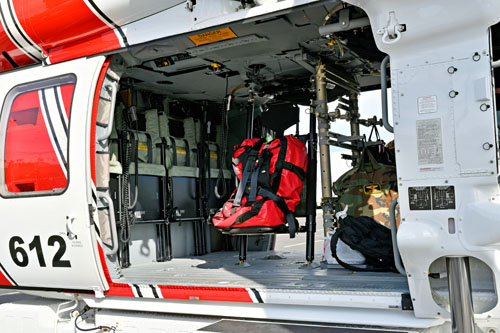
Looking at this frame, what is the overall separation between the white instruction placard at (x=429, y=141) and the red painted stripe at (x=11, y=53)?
2.94m

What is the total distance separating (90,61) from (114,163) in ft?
4.40

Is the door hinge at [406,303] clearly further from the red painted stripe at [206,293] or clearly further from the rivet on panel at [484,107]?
the rivet on panel at [484,107]

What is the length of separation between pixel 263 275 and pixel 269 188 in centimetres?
68

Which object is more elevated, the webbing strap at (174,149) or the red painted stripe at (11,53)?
the red painted stripe at (11,53)

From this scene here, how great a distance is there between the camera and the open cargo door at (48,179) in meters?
3.44

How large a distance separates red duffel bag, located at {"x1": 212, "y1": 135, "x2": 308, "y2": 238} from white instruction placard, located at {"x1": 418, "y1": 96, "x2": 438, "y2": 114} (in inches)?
61.3

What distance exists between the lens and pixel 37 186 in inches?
142

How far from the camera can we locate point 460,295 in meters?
2.31

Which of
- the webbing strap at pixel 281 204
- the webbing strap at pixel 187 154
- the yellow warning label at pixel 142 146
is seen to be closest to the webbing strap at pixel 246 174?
the webbing strap at pixel 281 204

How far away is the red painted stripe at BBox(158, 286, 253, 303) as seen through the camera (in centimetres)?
298

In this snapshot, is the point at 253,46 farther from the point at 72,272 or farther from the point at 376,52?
the point at 72,272

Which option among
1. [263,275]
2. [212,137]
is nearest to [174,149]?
[212,137]

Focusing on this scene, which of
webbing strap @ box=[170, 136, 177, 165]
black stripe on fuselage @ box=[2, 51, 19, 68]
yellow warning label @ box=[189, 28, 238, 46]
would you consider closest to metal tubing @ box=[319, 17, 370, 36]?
yellow warning label @ box=[189, 28, 238, 46]

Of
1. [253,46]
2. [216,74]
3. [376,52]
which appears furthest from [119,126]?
[376,52]
